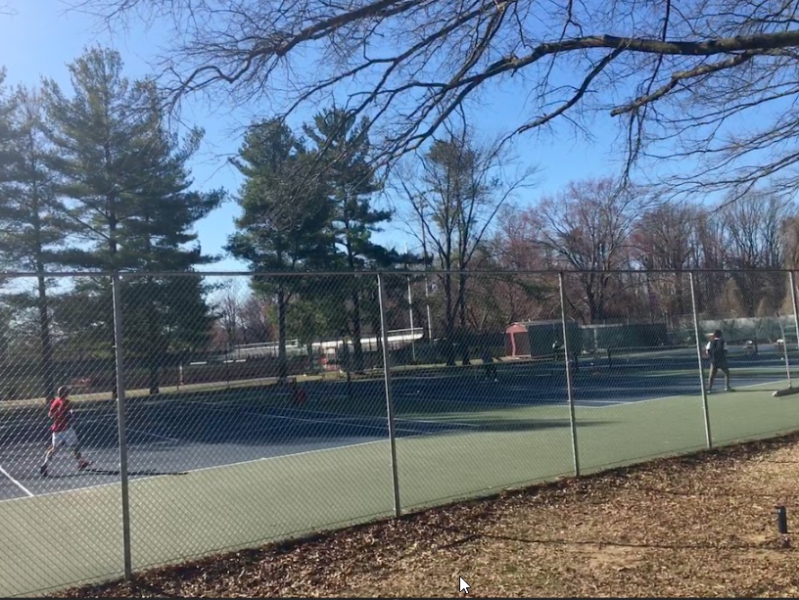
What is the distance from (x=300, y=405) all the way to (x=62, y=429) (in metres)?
2.73

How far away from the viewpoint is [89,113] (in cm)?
2125

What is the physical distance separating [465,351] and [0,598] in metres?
6.16

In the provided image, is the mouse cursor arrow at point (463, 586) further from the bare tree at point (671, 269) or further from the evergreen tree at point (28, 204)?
the evergreen tree at point (28, 204)

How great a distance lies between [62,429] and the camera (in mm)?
8555

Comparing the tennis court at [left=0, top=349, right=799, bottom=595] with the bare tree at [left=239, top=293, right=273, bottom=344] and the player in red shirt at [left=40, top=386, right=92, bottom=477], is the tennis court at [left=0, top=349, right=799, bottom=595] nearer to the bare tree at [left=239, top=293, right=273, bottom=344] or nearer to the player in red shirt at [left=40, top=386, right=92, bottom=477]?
the player in red shirt at [left=40, top=386, right=92, bottom=477]

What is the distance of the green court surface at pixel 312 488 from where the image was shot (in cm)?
693

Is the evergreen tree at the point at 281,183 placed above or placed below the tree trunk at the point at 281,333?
above

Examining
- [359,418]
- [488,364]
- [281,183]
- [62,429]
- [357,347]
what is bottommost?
[359,418]

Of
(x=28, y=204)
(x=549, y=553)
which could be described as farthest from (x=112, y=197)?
(x=549, y=553)

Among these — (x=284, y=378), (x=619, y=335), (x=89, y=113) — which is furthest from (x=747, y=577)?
(x=89, y=113)

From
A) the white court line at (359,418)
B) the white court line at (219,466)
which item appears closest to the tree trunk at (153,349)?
the white court line at (359,418)

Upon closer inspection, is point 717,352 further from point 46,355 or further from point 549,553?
point 46,355

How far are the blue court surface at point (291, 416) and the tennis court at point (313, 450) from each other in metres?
0.03

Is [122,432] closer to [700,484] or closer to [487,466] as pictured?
[487,466]
